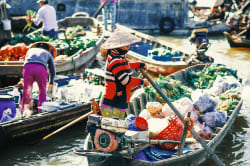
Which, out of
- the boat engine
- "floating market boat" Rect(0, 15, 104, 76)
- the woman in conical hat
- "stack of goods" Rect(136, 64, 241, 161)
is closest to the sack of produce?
"stack of goods" Rect(136, 64, 241, 161)

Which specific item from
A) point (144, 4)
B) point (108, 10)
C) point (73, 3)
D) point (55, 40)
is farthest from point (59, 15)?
point (55, 40)

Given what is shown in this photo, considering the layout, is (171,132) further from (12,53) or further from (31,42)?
(31,42)

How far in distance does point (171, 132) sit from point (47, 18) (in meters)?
7.28

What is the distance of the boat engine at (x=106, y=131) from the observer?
424 cm

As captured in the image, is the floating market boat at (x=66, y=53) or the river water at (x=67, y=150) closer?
the river water at (x=67, y=150)

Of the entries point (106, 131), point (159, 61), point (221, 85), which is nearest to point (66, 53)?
point (159, 61)

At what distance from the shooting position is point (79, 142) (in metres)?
6.91

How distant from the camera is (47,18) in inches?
430

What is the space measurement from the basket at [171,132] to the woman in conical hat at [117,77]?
0.63 metres

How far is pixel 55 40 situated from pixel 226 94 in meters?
6.07

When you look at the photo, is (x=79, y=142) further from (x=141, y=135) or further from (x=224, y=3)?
(x=224, y=3)

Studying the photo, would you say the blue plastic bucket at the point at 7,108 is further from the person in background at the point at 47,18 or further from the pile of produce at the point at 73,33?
the pile of produce at the point at 73,33

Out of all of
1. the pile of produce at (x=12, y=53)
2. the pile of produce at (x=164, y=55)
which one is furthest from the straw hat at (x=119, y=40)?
the pile of produce at (x=164, y=55)

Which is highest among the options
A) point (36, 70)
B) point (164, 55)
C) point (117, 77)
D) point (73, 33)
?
point (117, 77)
